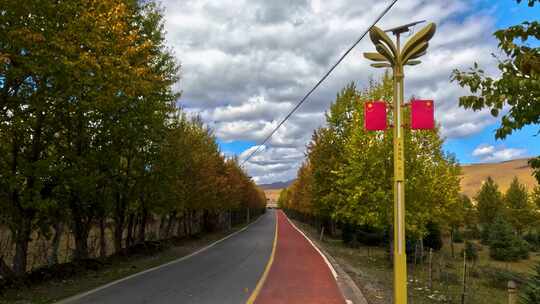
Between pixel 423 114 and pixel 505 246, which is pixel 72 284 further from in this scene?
pixel 505 246

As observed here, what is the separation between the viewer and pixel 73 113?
12.9m

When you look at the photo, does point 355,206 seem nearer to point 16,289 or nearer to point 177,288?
point 177,288

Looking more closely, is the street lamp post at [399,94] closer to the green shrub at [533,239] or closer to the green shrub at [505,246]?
the green shrub at [505,246]

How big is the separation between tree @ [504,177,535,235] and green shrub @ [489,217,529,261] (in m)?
14.0

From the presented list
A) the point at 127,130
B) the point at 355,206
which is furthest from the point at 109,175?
the point at 355,206

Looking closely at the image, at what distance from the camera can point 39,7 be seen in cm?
991

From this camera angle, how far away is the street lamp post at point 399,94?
22.5ft

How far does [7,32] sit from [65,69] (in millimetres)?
1364

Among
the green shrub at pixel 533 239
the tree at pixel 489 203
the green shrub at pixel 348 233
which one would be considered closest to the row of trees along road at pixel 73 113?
the green shrub at pixel 348 233

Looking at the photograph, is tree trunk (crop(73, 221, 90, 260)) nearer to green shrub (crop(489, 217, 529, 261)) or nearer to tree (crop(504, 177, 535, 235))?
green shrub (crop(489, 217, 529, 261))

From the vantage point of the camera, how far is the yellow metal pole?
22.7 feet

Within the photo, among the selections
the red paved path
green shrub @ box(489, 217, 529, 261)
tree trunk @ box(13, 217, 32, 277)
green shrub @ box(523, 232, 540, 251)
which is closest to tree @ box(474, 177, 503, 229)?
green shrub @ box(523, 232, 540, 251)

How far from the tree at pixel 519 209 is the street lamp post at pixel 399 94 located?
180ft

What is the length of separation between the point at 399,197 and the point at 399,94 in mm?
1701
